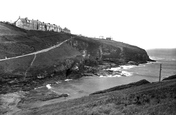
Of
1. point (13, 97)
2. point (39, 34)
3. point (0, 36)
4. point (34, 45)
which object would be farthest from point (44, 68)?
point (39, 34)

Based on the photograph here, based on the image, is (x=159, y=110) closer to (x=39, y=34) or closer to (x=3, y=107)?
(x=3, y=107)

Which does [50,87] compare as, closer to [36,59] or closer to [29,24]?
[36,59]

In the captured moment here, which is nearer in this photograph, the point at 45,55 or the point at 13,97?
the point at 13,97

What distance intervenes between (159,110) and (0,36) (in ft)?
244

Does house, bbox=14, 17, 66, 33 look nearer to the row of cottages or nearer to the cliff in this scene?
the row of cottages

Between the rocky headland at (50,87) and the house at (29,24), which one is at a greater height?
the house at (29,24)

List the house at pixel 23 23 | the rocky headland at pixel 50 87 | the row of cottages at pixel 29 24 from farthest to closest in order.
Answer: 1. the row of cottages at pixel 29 24
2. the house at pixel 23 23
3. the rocky headland at pixel 50 87

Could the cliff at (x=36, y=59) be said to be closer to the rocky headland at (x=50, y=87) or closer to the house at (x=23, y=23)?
the rocky headland at (x=50, y=87)

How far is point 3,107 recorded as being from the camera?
2978 centimetres

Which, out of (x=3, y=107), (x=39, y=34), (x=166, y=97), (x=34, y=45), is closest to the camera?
(x=166, y=97)

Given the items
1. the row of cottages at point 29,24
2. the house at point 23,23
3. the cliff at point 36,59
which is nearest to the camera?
the cliff at point 36,59

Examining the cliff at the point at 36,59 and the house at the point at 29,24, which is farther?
the house at the point at 29,24

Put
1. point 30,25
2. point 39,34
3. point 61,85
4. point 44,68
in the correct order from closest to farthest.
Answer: point 61,85, point 44,68, point 39,34, point 30,25

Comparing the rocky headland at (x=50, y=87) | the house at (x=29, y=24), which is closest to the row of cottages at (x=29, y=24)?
the house at (x=29, y=24)
